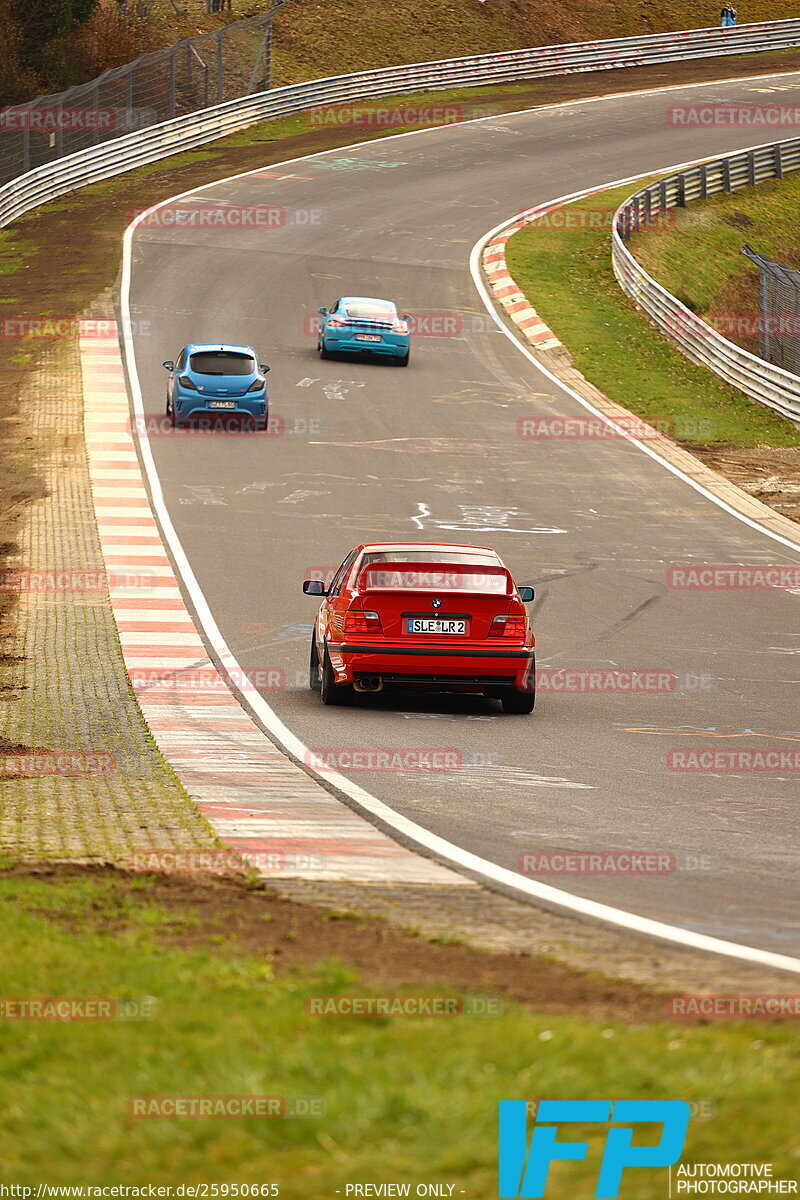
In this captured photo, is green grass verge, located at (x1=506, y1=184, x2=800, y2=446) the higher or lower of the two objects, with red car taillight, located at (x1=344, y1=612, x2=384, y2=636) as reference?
higher

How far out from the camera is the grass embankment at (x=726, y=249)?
46.2 meters

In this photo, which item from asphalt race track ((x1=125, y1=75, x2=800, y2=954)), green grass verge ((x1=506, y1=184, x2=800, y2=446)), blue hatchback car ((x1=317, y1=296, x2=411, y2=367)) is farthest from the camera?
blue hatchback car ((x1=317, y1=296, x2=411, y2=367))

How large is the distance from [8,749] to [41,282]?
1266 inches

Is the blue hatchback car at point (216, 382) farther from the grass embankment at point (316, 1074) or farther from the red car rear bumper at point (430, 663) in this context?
the grass embankment at point (316, 1074)

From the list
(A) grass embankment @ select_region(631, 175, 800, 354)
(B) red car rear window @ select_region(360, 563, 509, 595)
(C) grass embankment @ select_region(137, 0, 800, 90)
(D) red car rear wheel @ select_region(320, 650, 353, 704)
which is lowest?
(D) red car rear wheel @ select_region(320, 650, 353, 704)

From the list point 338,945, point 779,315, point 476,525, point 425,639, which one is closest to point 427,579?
point 425,639

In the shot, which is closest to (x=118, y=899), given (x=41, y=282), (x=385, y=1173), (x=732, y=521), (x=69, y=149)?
(x=385, y=1173)

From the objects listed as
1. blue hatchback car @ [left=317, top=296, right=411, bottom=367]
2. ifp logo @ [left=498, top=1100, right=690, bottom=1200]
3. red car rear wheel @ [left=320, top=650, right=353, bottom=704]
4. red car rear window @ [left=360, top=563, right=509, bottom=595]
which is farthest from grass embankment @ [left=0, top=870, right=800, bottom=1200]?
blue hatchback car @ [left=317, top=296, right=411, bottom=367]

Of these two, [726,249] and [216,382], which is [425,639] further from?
[726,249]

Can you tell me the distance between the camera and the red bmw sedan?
14.2m

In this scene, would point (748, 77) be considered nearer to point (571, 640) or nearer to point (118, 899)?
point (571, 640)

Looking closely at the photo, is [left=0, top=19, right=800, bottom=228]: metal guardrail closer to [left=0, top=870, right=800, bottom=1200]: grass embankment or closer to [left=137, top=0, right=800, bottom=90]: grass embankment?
[left=137, top=0, right=800, bottom=90]: grass embankment

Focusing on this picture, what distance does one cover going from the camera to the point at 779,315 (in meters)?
38.2

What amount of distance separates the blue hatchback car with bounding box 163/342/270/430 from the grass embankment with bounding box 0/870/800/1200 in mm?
24174
